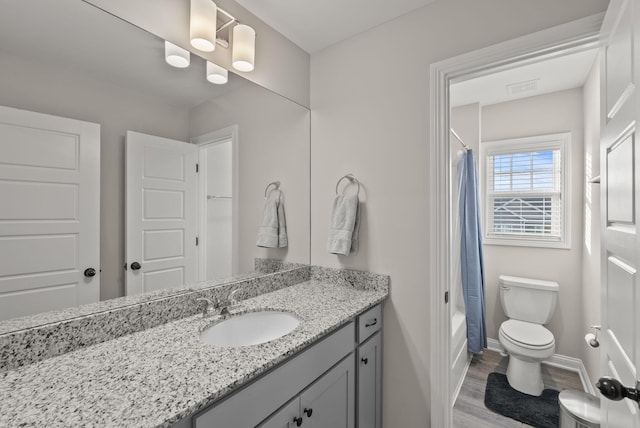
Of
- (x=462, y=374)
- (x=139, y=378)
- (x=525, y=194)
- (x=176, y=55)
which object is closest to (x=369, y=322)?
(x=139, y=378)

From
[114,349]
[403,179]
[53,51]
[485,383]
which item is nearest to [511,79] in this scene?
[403,179]

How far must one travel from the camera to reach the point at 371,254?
5.67ft

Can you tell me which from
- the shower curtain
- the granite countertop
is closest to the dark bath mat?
the shower curtain

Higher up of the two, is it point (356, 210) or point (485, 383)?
point (356, 210)

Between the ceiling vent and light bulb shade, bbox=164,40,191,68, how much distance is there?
2573mm

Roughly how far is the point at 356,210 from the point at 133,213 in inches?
43.1

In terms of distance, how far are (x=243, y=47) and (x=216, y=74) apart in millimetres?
197

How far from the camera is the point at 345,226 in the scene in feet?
5.56

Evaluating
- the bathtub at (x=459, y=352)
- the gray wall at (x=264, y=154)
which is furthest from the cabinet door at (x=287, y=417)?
the bathtub at (x=459, y=352)

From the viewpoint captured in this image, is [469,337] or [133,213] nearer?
[133,213]

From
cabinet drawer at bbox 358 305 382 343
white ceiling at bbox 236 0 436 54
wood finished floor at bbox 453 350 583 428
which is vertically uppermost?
white ceiling at bbox 236 0 436 54

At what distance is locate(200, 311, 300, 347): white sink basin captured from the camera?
128 centimetres

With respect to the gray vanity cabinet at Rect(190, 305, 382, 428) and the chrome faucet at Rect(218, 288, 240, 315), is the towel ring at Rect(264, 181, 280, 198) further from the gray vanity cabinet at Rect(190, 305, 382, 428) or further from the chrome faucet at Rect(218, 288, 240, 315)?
the gray vanity cabinet at Rect(190, 305, 382, 428)

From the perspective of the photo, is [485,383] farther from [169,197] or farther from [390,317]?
[169,197]
